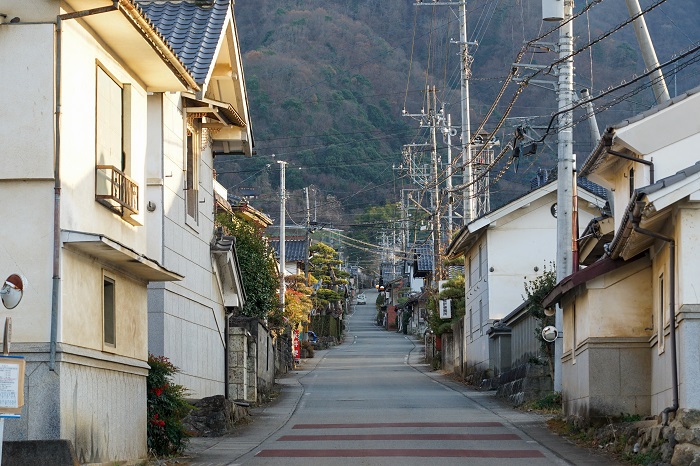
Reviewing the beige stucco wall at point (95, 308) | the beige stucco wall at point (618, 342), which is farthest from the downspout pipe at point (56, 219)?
the beige stucco wall at point (618, 342)

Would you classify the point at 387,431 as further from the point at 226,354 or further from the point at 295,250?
the point at 295,250

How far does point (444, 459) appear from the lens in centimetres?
1714

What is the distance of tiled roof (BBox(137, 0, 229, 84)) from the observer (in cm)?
2099

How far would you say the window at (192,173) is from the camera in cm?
2412

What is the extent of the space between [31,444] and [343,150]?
79.7 m

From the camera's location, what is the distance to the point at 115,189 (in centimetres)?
1444

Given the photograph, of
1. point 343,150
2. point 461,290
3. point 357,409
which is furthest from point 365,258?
point 357,409

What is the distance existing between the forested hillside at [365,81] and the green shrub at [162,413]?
4580 centimetres

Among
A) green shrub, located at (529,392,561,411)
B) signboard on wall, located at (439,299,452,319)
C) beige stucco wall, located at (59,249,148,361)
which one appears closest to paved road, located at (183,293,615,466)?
green shrub, located at (529,392,561,411)

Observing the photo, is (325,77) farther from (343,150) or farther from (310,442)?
(310,442)

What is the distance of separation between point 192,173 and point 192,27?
3.79 m

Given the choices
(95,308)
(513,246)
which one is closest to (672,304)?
(95,308)

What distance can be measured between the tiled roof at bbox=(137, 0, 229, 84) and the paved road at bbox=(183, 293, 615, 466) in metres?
7.29

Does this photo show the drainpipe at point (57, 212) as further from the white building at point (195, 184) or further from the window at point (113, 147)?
the white building at point (195, 184)
